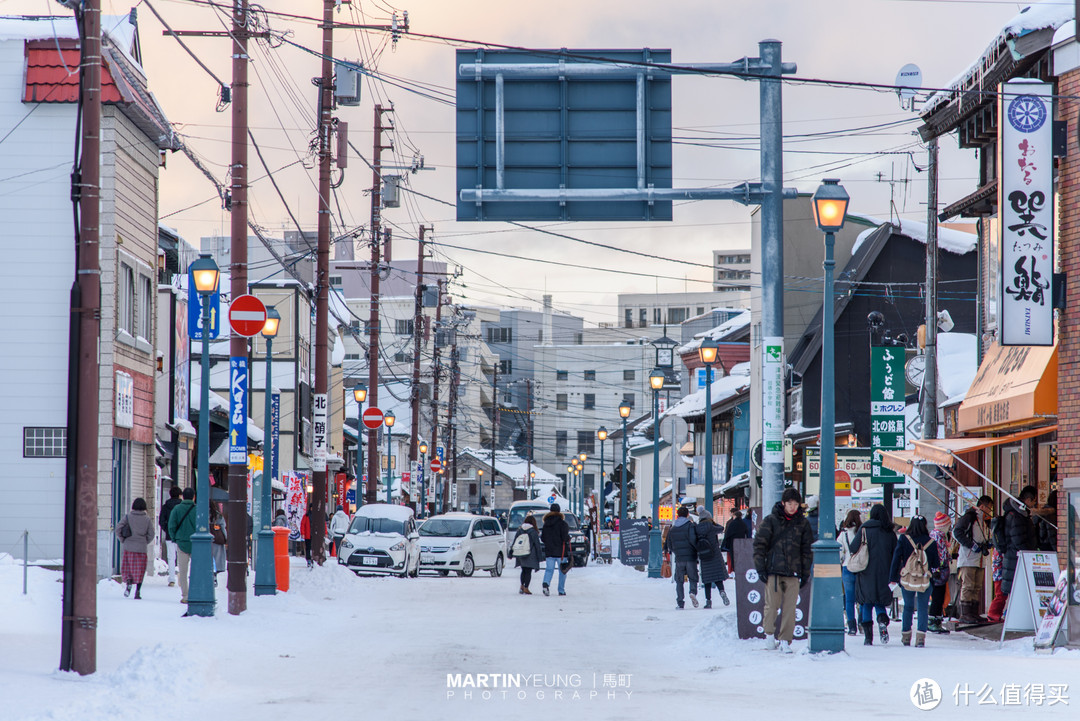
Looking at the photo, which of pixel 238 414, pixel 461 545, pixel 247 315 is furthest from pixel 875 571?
pixel 461 545

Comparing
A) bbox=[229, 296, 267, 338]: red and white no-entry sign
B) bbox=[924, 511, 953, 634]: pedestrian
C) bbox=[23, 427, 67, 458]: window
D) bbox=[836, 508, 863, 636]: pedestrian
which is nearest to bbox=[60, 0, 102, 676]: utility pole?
bbox=[229, 296, 267, 338]: red and white no-entry sign

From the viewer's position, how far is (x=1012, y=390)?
64.2 feet

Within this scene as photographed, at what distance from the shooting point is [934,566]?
17344 millimetres

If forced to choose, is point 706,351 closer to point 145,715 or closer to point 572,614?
point 572,614

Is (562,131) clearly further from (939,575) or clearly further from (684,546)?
(684,546)

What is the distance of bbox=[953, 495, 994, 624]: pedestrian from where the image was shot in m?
19.8

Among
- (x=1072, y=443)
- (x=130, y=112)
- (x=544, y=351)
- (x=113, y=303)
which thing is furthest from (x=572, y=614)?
(x=544, y=351)

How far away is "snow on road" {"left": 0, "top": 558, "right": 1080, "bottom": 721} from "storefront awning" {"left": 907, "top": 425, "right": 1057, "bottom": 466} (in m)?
2.80

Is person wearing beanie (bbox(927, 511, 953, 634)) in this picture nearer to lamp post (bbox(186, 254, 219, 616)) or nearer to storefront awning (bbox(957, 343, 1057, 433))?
storefront awning (bbox(957, 343, 1057, 433))

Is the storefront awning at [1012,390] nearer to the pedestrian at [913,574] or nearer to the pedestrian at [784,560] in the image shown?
the pedestrian at [913,574]

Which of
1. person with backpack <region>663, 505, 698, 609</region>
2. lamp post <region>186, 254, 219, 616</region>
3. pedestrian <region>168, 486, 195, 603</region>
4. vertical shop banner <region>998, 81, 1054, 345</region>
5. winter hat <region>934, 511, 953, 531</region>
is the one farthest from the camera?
person with backpack <region>663, 505, 698, 609</region>

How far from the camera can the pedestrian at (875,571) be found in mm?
16594

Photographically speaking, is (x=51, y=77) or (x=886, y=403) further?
(x=51, y=77)

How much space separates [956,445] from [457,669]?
10.5 meters
